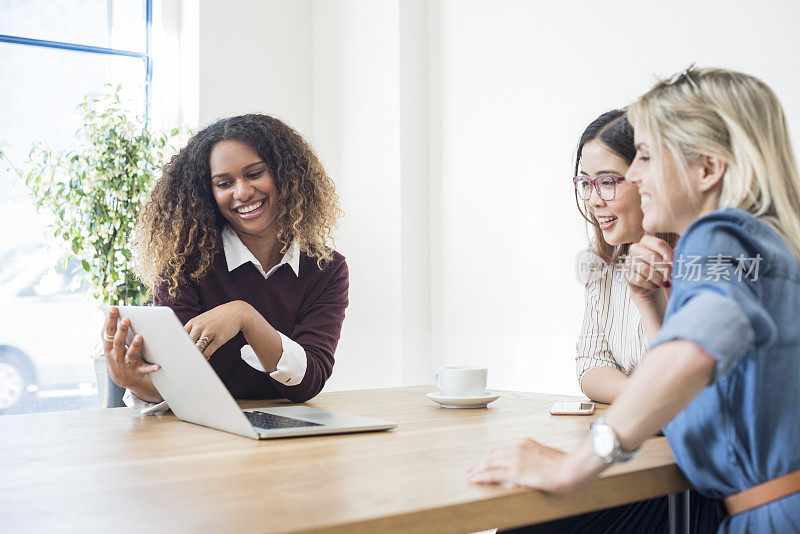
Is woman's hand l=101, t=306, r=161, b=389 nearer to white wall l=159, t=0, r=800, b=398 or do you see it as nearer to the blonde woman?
the blonde woman

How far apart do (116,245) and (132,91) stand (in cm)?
101

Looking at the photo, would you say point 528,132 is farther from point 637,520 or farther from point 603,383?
point 637,520

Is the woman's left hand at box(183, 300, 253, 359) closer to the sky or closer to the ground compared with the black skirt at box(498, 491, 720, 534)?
closer to the sky

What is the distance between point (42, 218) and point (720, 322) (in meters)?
3.54

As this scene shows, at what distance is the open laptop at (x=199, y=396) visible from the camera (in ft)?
4.05

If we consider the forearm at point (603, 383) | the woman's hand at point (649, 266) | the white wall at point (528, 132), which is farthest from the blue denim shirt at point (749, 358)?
the white wall at point (528, 132)

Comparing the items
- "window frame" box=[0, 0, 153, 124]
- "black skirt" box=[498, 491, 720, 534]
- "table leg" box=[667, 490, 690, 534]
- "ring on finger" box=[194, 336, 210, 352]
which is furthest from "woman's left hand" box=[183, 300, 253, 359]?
"window frame" box=[0, 0, 153, 124]

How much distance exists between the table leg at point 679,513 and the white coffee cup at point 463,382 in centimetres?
52

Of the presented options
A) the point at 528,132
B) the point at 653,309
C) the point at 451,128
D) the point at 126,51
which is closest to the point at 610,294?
the point at 653,309

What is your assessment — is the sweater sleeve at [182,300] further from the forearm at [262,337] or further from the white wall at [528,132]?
the white wall at [528,132]

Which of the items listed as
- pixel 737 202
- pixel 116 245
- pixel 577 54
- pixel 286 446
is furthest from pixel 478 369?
pixel 116 245

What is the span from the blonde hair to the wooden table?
37cm

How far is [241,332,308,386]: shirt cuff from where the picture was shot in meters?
1.65

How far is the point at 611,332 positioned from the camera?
1831 millimetres
